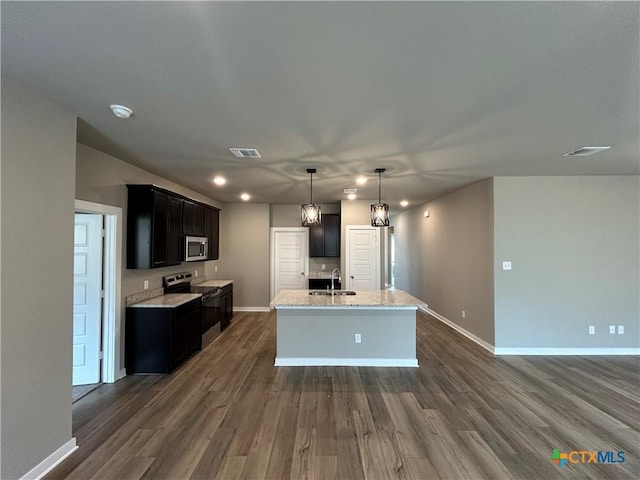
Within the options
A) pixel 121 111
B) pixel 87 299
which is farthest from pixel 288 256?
pixel 121 111

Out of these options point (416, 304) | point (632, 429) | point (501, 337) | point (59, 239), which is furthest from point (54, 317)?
point (501, 337)

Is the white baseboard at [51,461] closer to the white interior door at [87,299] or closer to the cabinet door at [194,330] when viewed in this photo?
the white interior door at [87,299]

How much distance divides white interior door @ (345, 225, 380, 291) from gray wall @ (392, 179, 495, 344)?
50.6 inches

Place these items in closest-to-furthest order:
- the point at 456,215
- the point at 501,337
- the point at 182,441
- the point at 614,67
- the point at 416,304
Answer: the point at 614,67 < the point at 182,441 < the point at 416,304 < the point at 501,337 < the point at 456,215

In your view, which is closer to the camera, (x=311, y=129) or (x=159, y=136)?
(x=311, y=129)

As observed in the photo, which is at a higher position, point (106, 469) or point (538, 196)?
point (538, 196)

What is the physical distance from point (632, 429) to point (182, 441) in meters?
3.87

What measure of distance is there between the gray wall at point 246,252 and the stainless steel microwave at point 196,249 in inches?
62.0

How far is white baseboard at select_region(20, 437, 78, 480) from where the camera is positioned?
1.98 meters

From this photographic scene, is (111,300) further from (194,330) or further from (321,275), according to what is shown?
(321,275)

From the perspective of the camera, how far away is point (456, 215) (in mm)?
5562

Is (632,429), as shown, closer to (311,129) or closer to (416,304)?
(416,304)

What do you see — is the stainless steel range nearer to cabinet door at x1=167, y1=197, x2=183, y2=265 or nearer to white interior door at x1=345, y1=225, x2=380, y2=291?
cabinet door at x1=167, y1=197, x2=183, y2=265

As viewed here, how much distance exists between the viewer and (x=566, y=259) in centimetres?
442
